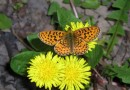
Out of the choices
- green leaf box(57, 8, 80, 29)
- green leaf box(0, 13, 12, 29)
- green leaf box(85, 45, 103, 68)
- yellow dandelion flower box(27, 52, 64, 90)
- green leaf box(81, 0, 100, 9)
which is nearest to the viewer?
yellow dandelion flower box(27, 52, 64, 90)

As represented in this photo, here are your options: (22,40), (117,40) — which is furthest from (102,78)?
(22,40)

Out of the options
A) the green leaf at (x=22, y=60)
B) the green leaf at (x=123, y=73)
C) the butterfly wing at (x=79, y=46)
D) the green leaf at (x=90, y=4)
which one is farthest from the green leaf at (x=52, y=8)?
the butterfly wing at (x=79, y=46)

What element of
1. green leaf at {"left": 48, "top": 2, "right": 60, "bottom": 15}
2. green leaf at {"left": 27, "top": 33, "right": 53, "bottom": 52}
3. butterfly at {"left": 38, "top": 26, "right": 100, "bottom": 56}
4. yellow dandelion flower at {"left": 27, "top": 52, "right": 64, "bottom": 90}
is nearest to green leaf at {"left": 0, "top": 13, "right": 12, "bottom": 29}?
green leaf at {"left": 48, "top": 2, "right": 60, "bottom": 15}

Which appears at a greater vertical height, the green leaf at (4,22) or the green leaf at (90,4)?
the green leaf at (90,4)

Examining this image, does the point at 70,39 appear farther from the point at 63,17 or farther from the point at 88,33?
the point at 63,17

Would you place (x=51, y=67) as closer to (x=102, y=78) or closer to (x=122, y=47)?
(x=102, y=78)

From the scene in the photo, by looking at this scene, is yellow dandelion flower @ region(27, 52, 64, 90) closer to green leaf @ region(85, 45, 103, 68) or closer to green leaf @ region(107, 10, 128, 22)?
green leaf @ region(85, 45, 103, 68)

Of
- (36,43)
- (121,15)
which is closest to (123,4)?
(121,15)

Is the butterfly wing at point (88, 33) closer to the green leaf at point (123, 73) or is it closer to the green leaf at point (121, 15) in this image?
the green leaf at point (123, 73)
